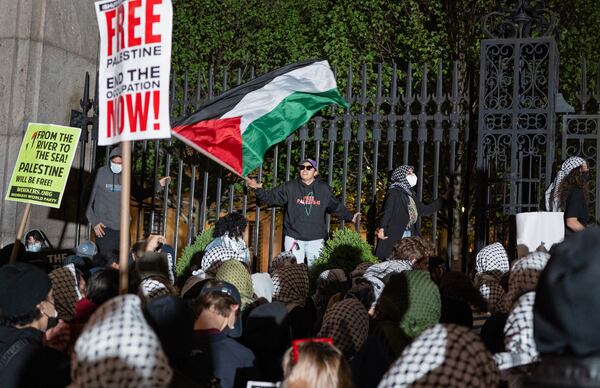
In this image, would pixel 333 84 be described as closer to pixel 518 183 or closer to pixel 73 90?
pixel 518 183

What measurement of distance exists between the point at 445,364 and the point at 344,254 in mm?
A: 6872

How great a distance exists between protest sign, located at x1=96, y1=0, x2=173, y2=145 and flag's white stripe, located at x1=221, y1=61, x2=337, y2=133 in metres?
5.14

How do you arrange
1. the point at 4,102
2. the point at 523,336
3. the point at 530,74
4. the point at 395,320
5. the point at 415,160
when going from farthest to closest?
the point at 415,160 < the point at 4,102 < the point at 530,74 < the point at 395,320 < the point at 523,336

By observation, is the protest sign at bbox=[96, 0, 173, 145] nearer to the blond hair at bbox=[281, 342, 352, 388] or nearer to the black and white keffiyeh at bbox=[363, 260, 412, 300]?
the black and white keffiyeh at bbox=[363, 260, 412, 300]

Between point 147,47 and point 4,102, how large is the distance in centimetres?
621

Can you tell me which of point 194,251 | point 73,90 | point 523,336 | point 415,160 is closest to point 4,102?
point 73,90

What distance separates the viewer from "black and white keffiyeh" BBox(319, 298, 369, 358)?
4641mm

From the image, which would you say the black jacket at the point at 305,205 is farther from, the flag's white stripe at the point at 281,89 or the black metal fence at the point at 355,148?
the flag's white stripe at the point at 281,89

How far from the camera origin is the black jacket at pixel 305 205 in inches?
411

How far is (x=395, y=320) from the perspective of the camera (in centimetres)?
405

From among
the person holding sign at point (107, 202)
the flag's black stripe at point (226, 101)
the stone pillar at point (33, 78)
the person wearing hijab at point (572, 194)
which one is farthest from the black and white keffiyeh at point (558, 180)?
the stone pillar at point (33, 78)

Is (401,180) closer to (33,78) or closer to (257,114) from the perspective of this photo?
(257,114)

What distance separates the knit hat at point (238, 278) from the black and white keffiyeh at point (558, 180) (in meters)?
3.94

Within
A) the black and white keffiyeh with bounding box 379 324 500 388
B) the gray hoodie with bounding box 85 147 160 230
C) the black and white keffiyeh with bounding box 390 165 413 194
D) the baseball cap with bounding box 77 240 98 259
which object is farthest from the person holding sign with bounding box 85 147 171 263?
the black and white keffiyeh with bounding box 379 324 500 388
